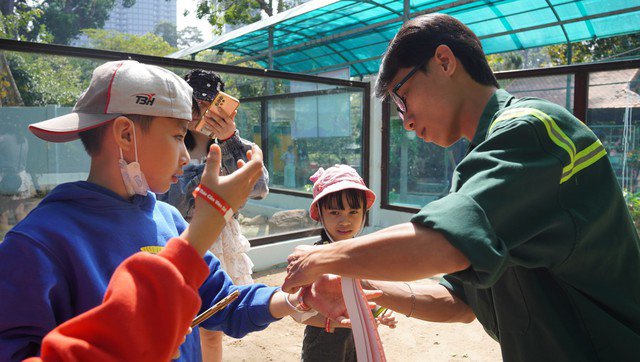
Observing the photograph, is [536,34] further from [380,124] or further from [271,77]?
[271,77]

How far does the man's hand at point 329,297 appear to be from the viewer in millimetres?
1969

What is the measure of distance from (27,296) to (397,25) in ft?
40.1

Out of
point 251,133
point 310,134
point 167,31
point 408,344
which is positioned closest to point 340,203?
point 408,344

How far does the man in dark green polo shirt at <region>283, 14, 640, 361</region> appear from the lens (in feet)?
3.90

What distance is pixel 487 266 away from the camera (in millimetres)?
1140

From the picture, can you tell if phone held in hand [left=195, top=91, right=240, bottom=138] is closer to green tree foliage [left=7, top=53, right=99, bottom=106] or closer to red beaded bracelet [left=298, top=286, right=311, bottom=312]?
red beaded bracelet [left=298, top=286, right=311, bottom=312]

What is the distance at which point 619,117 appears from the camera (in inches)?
231

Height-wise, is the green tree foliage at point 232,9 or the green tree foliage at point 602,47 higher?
the green tree foliage at point 232,9

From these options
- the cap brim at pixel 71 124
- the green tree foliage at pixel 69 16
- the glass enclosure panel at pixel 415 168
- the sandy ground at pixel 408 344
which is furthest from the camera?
the green tree foliage at pixel 69 16

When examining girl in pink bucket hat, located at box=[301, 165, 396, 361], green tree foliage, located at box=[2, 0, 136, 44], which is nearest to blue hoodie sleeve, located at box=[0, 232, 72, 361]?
girl in pink bucket hat, located at box=[301, 165, 396, 361]

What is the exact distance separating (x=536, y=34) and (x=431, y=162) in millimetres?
6199

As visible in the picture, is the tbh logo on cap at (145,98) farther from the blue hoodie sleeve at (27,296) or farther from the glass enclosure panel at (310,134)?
the glass enclosure panel at (310,134)

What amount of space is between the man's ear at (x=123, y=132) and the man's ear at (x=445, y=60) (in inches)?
42.0

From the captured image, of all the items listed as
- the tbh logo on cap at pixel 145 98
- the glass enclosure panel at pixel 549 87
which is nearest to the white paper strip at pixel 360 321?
the tbh logo on cap at pixel 145 98
